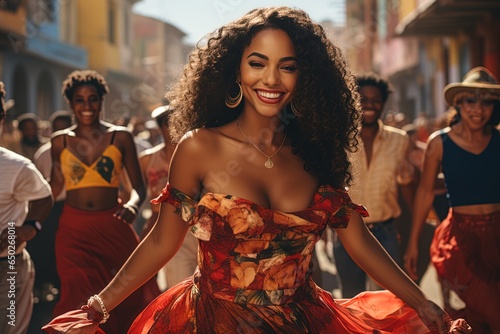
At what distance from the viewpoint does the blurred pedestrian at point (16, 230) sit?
5.17 metres

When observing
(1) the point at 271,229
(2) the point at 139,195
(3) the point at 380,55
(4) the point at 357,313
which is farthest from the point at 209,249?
(3) the point at 380,55

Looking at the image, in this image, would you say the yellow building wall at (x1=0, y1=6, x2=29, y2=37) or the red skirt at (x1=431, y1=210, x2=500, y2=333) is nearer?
the red skirt at (x1=431, y1=210, x2=500, y2=333)

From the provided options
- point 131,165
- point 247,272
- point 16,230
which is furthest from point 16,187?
point 247,272

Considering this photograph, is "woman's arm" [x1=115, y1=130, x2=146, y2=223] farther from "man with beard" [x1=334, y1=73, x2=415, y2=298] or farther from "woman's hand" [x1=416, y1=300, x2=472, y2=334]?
"woman's hand" [x1=416, y1=300, x2=472, y2=334]

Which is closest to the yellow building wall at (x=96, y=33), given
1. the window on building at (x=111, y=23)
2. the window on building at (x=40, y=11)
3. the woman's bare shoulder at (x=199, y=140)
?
the window on building at (x=111, y=23)

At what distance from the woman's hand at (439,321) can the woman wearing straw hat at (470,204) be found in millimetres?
2226

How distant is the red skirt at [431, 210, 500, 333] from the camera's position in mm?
6039

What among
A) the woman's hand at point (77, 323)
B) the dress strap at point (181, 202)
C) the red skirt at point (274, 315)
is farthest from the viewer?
the dress strap at point (181, 202)

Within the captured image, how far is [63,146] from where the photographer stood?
7.18 m

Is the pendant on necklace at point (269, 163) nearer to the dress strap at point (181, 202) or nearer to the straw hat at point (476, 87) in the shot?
the dress strap at point (181, 202)

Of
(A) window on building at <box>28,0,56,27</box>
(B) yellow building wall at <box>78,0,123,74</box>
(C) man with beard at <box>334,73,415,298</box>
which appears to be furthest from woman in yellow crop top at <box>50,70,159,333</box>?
(B) yellow building wall at <box>78,0,123,74</box>

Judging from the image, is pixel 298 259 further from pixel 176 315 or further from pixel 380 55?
pixel 380 55

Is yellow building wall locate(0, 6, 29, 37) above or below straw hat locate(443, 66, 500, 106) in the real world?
above

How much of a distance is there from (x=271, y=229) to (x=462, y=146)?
3.29 metres
